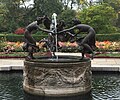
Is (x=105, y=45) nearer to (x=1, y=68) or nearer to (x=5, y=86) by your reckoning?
(x=1, y=68)

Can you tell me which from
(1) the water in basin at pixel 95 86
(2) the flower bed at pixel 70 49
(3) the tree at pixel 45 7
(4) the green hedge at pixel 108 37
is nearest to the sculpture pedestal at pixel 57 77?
(1) the water in basin at pixel 95 86

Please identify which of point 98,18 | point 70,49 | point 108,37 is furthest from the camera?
point 98,18

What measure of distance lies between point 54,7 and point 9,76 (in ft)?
101

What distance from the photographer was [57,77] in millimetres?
10508

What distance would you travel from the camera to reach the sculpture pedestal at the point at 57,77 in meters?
10.5

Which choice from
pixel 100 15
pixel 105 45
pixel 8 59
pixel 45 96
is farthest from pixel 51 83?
pixel 100 15

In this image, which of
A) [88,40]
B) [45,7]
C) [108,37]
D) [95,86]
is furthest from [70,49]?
[45,7]

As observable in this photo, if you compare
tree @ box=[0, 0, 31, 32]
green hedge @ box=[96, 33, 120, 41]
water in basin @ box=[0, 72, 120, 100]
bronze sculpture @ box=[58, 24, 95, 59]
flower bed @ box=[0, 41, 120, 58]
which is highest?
tree @ box=[0, 0, 31, 32]

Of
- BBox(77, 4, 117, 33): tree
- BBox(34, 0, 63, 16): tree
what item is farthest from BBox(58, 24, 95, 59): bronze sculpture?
BBox(34, 0, 63, 16): tree

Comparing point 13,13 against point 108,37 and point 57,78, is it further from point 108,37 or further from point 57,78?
point 57,78

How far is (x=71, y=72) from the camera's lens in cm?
1062

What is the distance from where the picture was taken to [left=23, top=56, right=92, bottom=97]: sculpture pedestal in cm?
1048

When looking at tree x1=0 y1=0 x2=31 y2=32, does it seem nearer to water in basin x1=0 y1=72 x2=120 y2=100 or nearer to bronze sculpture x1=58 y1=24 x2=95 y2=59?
water in basin x1=0 y1=72 x2=120 y2=100

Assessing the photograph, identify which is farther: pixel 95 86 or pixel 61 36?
pixel 95 86
